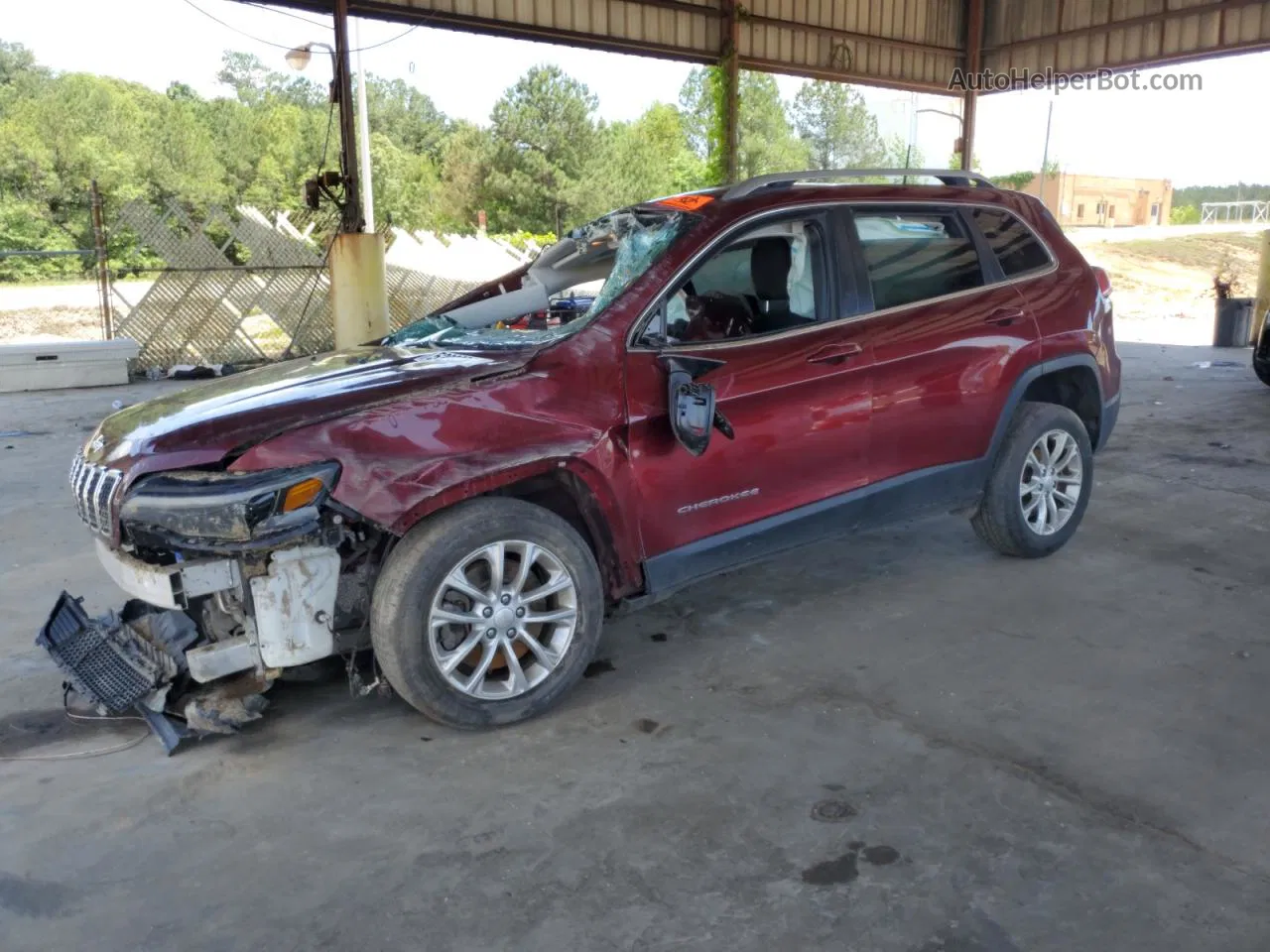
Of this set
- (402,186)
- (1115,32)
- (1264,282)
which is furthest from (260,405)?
(402,186)

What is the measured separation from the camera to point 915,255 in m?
4.62

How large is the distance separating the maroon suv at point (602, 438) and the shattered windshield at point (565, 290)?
2cm

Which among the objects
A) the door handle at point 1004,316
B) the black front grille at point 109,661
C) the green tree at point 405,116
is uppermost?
the green tree at point 405,116

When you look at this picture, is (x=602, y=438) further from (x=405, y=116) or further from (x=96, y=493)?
(x=405, y=116)

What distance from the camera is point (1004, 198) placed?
5098 mm

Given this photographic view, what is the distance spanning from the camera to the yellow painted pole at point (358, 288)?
39.7 ft

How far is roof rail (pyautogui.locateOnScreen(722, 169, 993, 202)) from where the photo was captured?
169 inches

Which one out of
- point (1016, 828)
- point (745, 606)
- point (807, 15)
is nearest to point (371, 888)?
point (1016, 828)

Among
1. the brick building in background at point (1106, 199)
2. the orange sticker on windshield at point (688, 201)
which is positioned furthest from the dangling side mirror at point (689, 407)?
the brick building in background at point (1106, 199)

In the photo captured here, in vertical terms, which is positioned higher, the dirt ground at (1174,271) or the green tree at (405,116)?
the green tree at (405,116)

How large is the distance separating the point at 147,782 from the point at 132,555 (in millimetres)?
740

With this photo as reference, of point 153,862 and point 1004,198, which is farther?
point 1004,198

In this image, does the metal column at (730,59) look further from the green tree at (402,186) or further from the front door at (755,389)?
the green tree at (402,186)

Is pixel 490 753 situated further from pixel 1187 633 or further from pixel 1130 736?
pixel 1187 633
